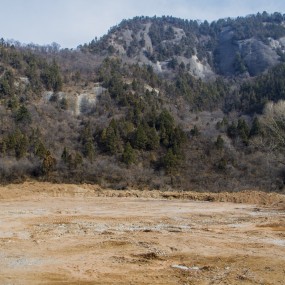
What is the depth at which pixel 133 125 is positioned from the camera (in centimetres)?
5897

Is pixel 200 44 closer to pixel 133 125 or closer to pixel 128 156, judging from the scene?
pixel 133 125

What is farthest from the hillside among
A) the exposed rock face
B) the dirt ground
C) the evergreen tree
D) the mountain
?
the dirt ground

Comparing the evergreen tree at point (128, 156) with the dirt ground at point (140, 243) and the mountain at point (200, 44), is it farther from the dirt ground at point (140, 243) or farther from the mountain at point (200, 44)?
the mountain at point (200, 44)

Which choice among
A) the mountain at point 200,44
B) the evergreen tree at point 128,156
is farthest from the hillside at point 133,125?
the mountain at point 200,44

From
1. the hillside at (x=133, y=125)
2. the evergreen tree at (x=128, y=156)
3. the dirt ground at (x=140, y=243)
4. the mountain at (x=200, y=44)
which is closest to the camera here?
the dirt ground at (x=140, y=243)

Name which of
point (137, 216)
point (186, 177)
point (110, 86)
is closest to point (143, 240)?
point (137, 216)

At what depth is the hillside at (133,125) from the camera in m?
45.4

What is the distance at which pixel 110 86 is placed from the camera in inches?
2911

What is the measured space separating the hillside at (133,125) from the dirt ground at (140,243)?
15.9 m

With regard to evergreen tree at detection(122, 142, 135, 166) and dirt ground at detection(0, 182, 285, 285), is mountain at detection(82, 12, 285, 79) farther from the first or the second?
dirt ground at detection(0, 182, 285, 285)

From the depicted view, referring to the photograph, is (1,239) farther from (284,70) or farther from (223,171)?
(284,70)

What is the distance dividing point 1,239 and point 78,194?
19230 mm

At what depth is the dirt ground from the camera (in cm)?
1124

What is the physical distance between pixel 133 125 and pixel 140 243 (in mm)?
44085
